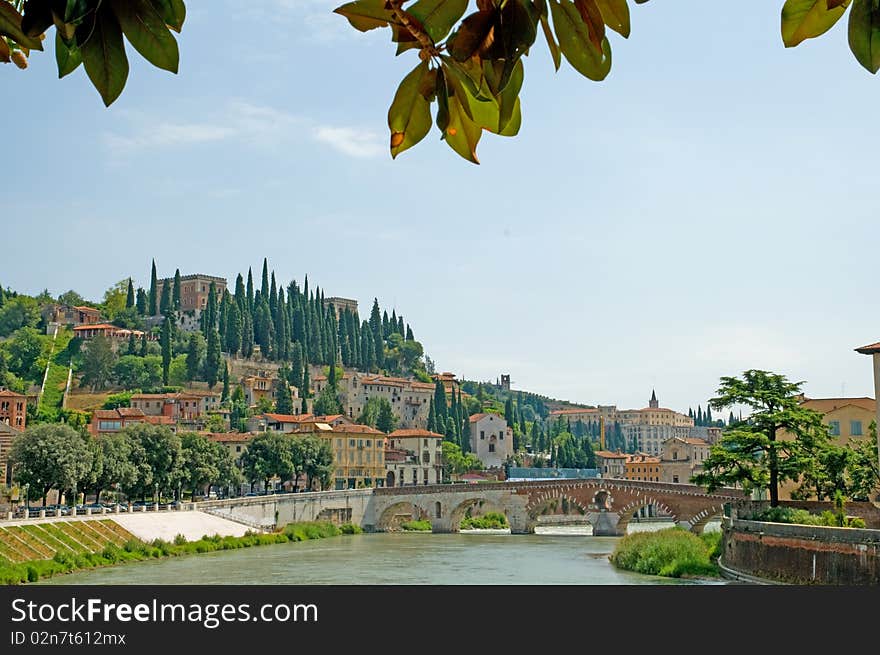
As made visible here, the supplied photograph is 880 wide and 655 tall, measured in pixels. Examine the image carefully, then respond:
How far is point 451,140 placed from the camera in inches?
48.7

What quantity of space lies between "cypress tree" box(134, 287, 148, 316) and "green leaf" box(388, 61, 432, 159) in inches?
3787

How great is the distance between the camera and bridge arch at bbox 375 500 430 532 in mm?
51250

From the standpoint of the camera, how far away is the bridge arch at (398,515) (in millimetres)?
51250

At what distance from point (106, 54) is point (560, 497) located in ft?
163

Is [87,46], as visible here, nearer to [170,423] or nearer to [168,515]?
[168,515]

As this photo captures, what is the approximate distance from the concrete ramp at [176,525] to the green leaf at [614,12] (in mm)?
34647

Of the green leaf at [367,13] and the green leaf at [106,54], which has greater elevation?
the green leaf at [367,13]

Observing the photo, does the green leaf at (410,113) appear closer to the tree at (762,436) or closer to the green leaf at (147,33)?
the green leaf at (147,33)

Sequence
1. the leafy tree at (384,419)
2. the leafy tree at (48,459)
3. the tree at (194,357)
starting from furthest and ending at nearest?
the tree at (194,357) < the leafy tree at (384,419) < the leafy tree at (48,459)

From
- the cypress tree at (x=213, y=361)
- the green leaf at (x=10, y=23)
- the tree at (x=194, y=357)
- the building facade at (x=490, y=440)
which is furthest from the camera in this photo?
the building facade at (x=490, y=440)

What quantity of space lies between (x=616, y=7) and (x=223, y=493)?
172 ft

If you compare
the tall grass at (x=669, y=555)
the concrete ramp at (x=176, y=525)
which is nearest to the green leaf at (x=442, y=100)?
the tall grass at (x=669, y=555)

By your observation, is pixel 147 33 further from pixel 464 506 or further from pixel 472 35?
pixel 464 506
